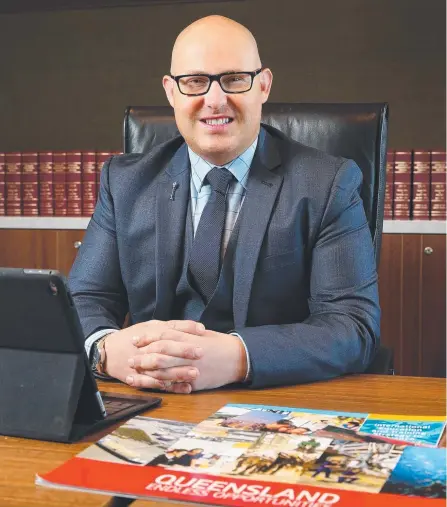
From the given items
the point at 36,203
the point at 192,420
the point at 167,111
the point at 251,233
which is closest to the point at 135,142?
the point at 167,111

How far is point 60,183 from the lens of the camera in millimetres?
3275

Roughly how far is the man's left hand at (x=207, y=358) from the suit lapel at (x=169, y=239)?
36 cm

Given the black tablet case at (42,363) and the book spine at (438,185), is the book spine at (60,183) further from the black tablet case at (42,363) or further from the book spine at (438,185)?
the black tablet case at (42,363)

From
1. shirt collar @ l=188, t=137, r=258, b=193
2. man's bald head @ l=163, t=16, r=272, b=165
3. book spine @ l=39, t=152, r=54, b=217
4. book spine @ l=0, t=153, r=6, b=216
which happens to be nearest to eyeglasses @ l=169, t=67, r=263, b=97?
man's bald head @ l=163, t=16, r=272, b=165

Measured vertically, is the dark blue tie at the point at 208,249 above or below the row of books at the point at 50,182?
below

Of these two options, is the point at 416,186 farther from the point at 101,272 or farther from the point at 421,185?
the point at 101,272

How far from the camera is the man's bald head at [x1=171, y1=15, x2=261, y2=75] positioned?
61.8 inches

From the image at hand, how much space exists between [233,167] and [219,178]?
0.04 meters

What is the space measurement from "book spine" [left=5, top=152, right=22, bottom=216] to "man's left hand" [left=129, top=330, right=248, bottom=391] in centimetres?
222

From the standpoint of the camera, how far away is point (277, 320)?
1596 mm

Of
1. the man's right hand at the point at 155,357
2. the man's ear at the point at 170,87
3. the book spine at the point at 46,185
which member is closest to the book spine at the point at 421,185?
the book spine at the point at 46,185

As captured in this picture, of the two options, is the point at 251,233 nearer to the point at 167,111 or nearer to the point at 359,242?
the point at 359,242

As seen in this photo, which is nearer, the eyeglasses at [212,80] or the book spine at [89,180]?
the eyeglasses at [212,80]

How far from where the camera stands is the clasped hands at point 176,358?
118 centimetres
